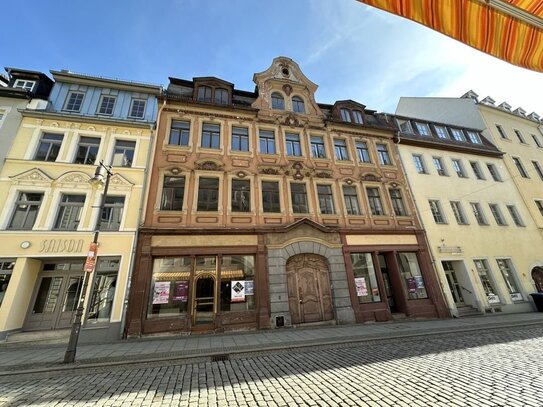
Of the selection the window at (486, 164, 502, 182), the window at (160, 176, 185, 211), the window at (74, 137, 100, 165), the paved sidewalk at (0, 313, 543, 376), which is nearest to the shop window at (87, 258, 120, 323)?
the paved sidewalk at (0, 313, 543, 376)

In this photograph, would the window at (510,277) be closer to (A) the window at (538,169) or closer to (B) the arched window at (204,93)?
(A) the window at (538,169)

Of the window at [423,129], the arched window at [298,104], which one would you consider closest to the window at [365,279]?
the arched window at [298,104]

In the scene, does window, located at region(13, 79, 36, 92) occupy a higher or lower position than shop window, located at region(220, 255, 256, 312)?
higher

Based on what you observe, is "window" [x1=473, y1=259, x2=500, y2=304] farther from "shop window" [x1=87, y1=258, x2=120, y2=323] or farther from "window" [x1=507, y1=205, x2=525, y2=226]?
"shop window" [x1=87, y1=258, x2=120, y2=323]

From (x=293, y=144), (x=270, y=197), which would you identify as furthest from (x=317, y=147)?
(x=270, y=197)

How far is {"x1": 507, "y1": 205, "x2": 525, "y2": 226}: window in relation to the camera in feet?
59.0

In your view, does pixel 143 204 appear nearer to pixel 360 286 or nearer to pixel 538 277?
pixel 360 286

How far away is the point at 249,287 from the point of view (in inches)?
464

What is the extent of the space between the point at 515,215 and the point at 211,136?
2308 centimetres

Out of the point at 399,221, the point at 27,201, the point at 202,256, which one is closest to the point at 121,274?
the point at 202,256

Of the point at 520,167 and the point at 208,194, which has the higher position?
the point at 520,167

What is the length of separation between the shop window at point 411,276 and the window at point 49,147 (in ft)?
64.1

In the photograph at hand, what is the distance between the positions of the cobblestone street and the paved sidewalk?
58 cm

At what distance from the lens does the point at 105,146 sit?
1277 centimetres
